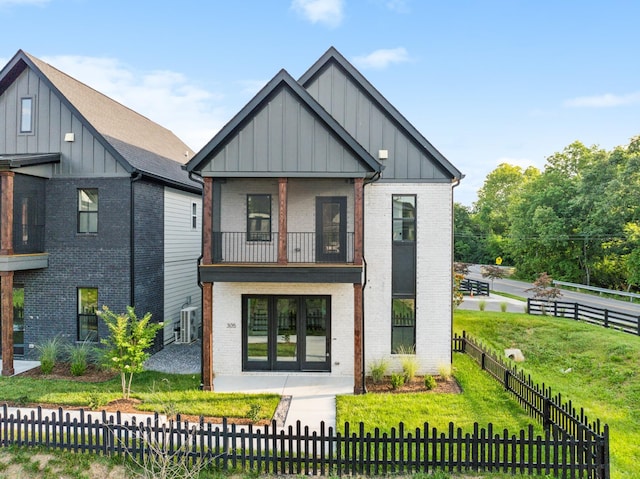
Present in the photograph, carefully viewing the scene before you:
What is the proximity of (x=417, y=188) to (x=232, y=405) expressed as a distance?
8.24m

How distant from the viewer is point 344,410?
9930mm

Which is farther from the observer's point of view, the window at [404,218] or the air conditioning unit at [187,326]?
the air conditioning unit at [187,326]

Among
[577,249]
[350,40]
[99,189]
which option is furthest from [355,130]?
[577,249]

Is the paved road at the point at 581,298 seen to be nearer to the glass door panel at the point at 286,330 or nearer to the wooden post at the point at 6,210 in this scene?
the glass door panel at the point at 286,330

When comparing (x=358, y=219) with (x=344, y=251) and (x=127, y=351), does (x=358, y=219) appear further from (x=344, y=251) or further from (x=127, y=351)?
(x=127, y=351)

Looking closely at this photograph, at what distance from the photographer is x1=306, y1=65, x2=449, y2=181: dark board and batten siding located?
13.1 m

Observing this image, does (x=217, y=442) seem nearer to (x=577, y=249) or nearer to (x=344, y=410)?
(x=344, y=410)

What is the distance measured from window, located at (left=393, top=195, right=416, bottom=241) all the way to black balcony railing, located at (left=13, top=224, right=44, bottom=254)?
11.7 meters

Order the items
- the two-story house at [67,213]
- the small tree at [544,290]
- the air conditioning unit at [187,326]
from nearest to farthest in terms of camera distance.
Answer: the two-story house at [67,213] < the air conditioning unit at [187,326] < the small tree at [544,290]

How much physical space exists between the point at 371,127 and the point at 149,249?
8.90m

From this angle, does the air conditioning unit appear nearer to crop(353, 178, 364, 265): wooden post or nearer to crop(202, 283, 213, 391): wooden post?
crop(202, 283, 213, 391): wooden post

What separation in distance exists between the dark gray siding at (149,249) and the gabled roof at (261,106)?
4.03 metres

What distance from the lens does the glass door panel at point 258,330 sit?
1308 centimetres

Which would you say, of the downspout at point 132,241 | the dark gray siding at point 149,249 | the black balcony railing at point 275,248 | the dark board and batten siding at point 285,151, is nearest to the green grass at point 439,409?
the black balcony railing at point 275,248
